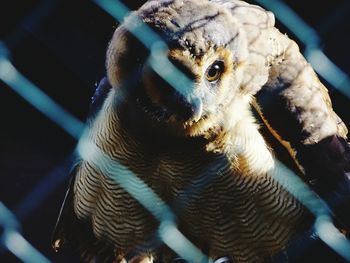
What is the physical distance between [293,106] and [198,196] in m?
0.34

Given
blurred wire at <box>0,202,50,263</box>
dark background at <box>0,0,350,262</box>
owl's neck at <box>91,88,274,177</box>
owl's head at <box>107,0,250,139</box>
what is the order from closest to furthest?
owl's head at <box>107,0,250,139</box> < owl's neck at <box>91,88,274,177</box> < blurred wire at <box>0,202,50,263</box> < dark background at <box>0,0,350,262</box>

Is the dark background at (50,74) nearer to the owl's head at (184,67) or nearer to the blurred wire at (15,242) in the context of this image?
the blurred wire at (15,242)

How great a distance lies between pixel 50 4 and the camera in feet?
9.18

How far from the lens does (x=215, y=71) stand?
6.87 feet

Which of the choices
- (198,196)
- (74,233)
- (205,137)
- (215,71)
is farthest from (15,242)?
(215,71)

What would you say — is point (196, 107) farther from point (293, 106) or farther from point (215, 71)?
point (293, 106)

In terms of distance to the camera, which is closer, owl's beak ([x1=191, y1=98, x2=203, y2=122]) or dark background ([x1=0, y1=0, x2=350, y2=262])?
owl's beak ([x1=191, y1=98, x2=203, y2=122])

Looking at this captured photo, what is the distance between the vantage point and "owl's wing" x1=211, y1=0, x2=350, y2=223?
229 centimetres

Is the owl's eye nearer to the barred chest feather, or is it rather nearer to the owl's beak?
the owl's beak

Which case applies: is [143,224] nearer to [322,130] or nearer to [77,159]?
[77,159]

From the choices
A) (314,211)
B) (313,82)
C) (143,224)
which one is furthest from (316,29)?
(143,224)

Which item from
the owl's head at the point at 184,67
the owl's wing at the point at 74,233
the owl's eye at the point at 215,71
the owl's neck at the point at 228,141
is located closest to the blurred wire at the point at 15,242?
the owl's wing at the point at 74,233

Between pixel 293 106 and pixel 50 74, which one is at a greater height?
pixel 293 106

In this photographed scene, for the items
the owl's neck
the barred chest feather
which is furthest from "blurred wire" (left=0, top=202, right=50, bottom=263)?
the owl's neck
